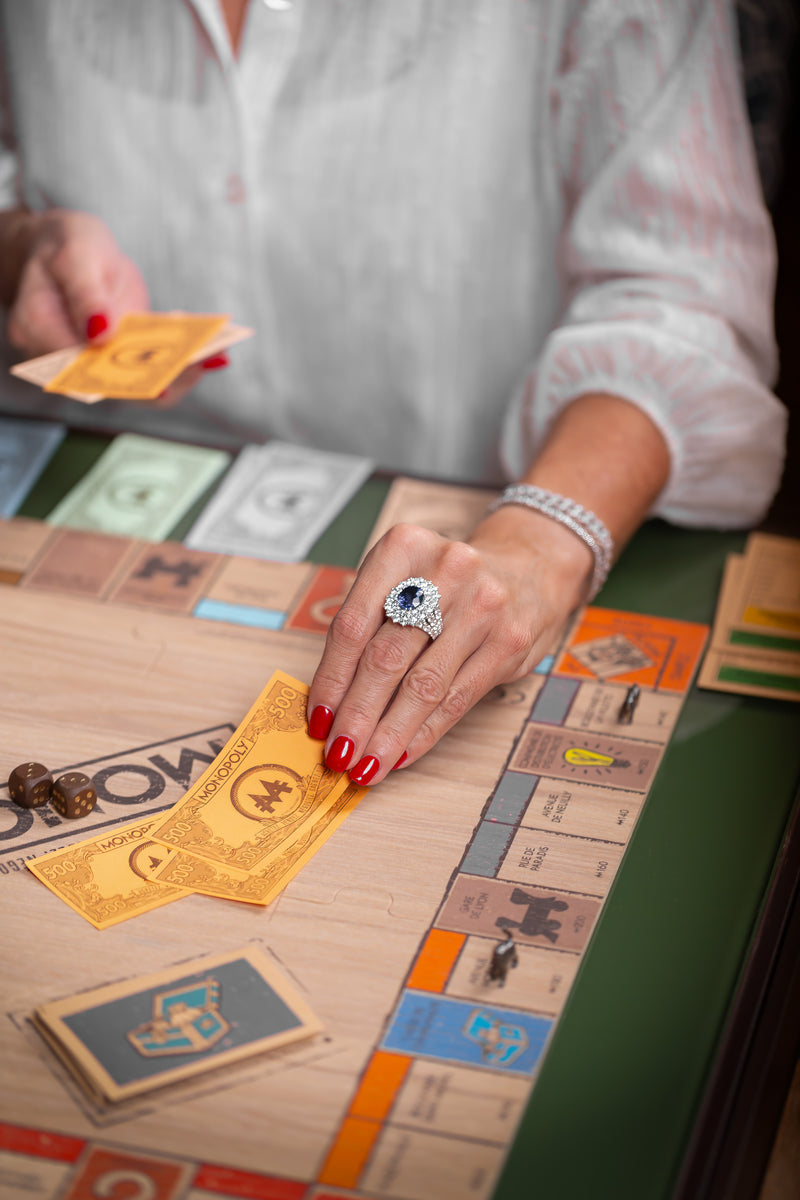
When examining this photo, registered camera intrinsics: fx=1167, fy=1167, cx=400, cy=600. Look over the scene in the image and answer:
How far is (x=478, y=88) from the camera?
1.76 meters

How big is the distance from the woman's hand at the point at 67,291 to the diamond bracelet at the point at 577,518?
2.07ft

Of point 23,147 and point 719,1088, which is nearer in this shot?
point 719,1088

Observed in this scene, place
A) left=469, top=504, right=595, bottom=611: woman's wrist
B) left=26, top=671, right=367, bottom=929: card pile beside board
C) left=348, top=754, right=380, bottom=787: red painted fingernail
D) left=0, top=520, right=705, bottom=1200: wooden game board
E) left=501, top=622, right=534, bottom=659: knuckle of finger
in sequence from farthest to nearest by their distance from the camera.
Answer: left=469, top=504, right=595, bottom=611: woman's wrist
left=501, top=622, right=534, bottom=659: knuckle of finger
left=348, top=754, right=380, bottom=787: red painted fingernail
left=26, top=671, right=367, bottom=929: card pile beside board
left=0, top=520, right=705, bottom=1200: wooden game board

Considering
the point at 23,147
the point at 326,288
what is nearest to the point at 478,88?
the point at 326,288

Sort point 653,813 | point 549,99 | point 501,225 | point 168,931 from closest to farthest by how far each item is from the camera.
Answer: point 168,931
point 653,813
point 549,99
point 501,225

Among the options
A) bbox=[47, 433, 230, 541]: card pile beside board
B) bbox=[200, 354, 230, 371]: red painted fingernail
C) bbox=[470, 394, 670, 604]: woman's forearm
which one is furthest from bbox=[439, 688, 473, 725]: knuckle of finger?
bbox=[200, 354, 230, 371]: red painted fingernail

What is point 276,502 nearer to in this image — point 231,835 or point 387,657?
point 387,657

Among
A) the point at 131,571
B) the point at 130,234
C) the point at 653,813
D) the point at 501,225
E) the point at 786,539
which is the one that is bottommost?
the point at 653,813

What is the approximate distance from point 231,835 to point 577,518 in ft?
1.91

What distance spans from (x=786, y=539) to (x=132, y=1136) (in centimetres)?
111

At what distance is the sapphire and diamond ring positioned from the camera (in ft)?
3.74

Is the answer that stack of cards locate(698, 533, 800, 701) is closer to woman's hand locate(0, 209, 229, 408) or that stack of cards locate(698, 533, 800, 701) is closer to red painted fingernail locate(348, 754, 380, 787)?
red painted fingernail locate(348, 754, 380, 787)

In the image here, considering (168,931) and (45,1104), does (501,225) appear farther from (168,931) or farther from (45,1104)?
(45,1104)

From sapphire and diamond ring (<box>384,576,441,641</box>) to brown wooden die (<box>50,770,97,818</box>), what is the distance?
325 millimetres
